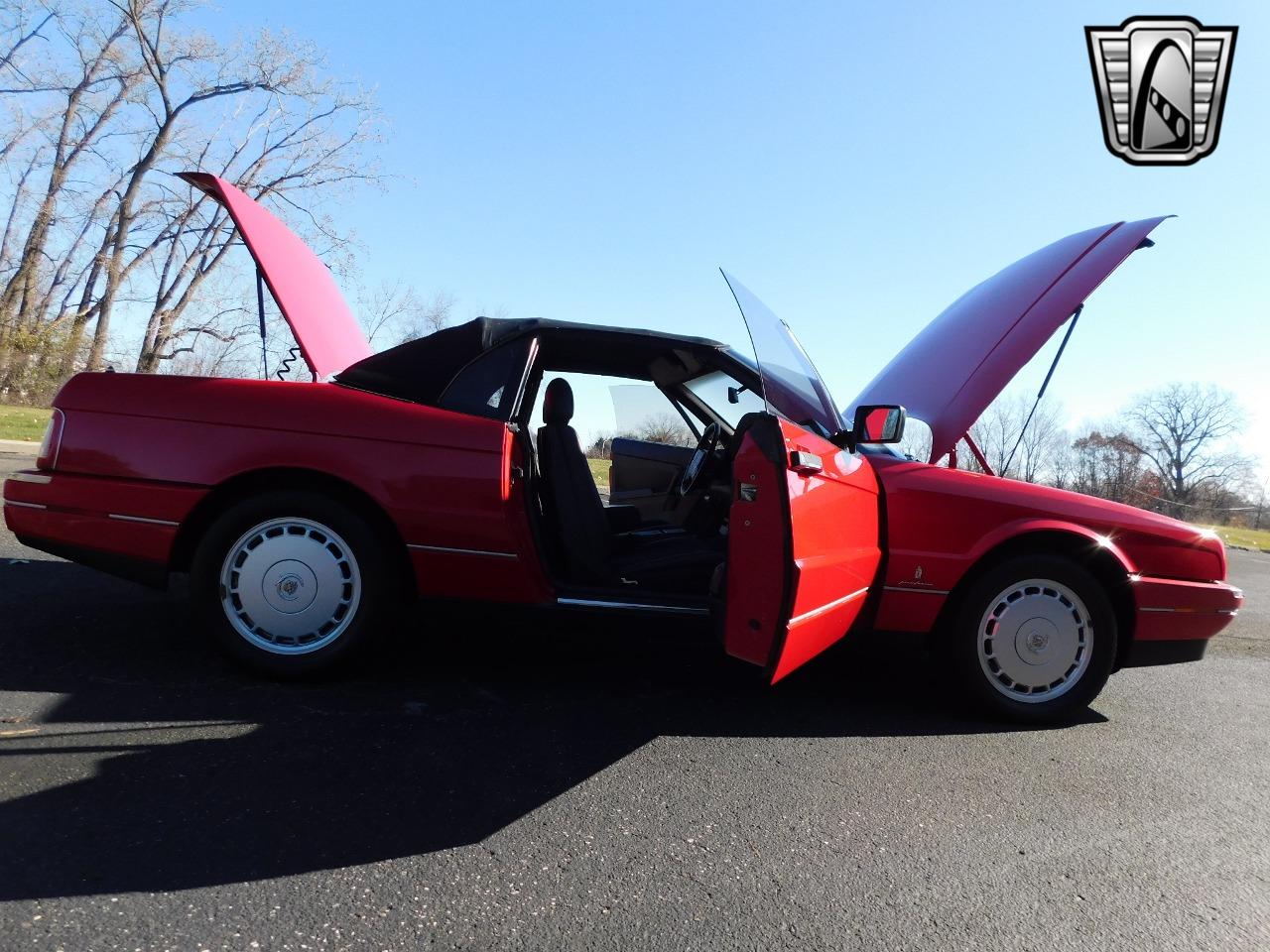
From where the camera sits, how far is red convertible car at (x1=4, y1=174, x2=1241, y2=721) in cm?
318

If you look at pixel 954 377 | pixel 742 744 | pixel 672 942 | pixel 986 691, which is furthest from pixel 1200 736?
pixel 672 942

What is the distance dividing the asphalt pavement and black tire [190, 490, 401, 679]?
0.12 metres

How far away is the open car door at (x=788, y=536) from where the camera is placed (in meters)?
2.64

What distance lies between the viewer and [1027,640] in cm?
348

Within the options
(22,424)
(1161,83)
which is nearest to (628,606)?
(1161,83)

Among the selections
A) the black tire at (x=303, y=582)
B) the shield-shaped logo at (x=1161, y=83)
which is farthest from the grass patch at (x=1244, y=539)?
the black tire at (x=303, y=582)

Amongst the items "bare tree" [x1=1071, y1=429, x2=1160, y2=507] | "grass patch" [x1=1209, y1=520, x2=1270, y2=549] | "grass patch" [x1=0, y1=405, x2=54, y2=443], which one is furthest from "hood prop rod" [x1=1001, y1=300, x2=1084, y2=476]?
"bare tree" [x1=1071, y1=429, x2=1160, y2=507]

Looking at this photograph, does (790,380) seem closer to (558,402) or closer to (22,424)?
(558,402)

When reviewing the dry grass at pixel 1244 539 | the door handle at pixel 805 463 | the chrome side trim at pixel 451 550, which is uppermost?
the dry grass at pixel 1244 539

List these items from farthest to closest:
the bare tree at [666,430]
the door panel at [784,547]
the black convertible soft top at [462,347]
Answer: the bare tree at [666,430] < the black convertible soft top at [462,347] < the door panel at [784,547]

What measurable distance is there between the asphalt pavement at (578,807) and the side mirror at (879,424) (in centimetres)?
105

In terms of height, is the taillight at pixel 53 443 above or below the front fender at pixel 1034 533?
below

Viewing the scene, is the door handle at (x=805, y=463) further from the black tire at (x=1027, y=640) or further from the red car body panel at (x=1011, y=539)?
the black tire at (x=1027, y=640)

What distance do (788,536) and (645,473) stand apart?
90.6 inches
